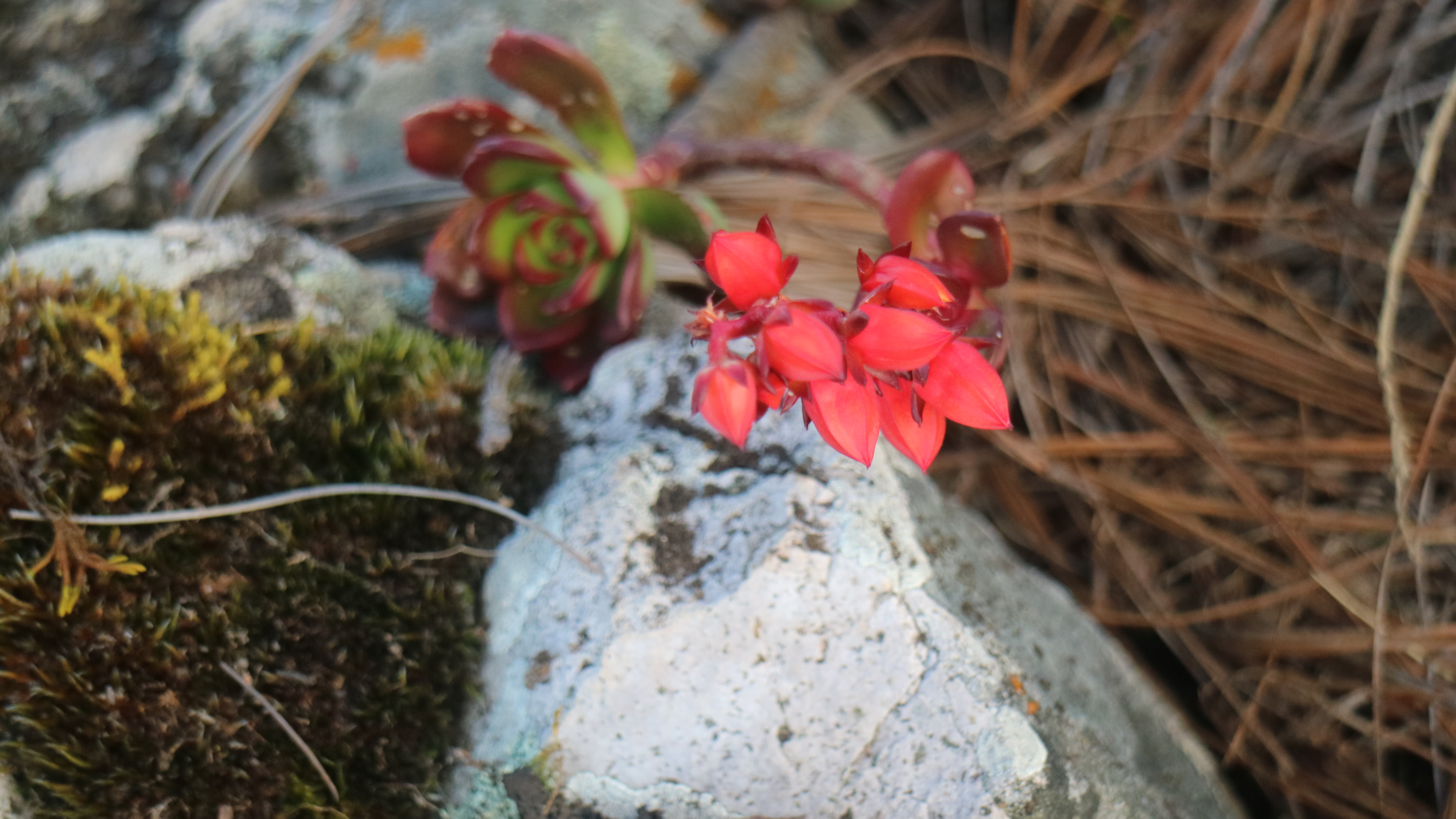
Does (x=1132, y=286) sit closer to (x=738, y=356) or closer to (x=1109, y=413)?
(x=1109, y=413)

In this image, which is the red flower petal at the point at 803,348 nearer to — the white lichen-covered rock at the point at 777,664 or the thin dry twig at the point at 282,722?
the white lichen-covered rock at the point at 777,664

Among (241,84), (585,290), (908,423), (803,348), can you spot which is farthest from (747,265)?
(241,84)

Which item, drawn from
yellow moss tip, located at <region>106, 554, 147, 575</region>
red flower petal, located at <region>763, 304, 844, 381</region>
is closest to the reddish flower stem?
red flower petal, located at <region>763, 304, 844, 381</region>

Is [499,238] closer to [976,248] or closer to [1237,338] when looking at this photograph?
[976,248]

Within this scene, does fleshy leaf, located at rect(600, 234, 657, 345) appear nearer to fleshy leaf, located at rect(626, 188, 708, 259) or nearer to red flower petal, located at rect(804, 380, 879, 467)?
fleshy leaf, located at rect(626, 188, 708, 259)

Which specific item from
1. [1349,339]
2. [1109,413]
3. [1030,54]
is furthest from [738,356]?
[1030,54]

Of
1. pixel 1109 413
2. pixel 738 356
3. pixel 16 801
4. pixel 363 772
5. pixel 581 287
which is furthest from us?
pixel 1109 413
